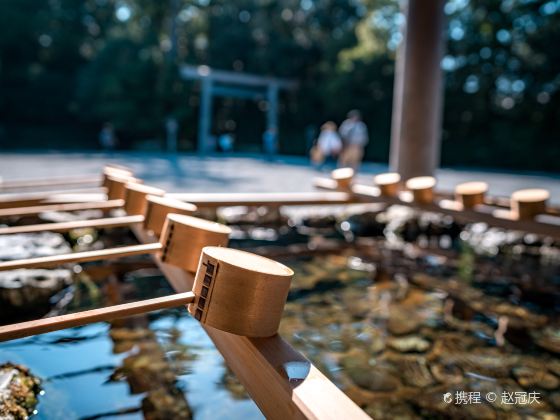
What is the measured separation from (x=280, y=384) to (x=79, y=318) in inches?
18.5

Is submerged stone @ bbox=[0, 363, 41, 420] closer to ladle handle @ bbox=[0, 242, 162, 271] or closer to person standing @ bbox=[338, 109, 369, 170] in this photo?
ladle handle @ bbox=[0, 242, 162, 271]

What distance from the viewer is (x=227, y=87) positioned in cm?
2173

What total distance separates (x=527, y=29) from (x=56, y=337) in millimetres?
20216

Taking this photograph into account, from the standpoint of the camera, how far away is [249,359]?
1.11m

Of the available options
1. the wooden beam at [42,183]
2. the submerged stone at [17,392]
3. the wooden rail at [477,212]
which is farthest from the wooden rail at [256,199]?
the submerged stone at [17,392]

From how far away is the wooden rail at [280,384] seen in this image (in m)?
0.86

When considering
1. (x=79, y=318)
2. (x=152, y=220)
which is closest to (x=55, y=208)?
(x=152, y=220)

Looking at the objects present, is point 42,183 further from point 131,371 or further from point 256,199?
point 131,371

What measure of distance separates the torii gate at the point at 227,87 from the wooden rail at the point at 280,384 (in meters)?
19.6

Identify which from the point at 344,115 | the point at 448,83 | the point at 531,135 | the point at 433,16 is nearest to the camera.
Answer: the point at 433,16

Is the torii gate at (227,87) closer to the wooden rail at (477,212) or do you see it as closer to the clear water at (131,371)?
the wooden rail at (477,212)

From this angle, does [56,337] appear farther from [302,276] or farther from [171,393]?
[302,276]

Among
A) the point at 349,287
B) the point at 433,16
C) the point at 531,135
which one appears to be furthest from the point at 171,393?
the point at 531,135

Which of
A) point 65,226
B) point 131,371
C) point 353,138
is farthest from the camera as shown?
point 353,138
